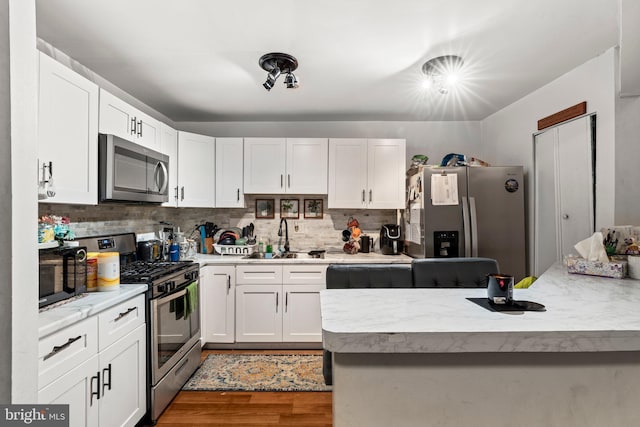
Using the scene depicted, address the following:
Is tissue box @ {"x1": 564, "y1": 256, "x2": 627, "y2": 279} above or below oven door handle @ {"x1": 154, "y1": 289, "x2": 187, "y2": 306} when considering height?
above

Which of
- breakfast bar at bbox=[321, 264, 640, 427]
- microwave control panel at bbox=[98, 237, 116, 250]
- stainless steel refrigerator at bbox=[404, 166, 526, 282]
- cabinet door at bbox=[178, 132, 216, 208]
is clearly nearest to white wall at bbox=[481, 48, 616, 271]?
stainless steel refrigerator at bbox=[404, 166, 526, 282]

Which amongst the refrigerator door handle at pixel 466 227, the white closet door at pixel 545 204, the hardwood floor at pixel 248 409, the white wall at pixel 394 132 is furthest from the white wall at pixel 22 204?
the white closet door at pixel 545 204

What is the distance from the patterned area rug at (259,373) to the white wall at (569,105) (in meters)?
2.30

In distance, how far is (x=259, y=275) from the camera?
3.12 metres

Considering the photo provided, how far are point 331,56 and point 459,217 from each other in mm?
1817

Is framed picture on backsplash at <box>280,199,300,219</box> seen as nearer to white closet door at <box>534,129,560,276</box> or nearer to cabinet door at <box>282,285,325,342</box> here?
cabinet door at <box>282,285,325,342</box>

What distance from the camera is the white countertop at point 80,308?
1318 millimetres

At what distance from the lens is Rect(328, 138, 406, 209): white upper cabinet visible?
11.4ft

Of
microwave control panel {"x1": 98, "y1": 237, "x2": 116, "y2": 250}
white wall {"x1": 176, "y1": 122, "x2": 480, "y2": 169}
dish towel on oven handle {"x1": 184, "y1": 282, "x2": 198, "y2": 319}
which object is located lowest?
dish towel on oven handle {"x1": 184, "y1": 282, "x2": 198, "y2": 319}

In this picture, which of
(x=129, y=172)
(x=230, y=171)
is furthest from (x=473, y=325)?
(x=230, y=171)

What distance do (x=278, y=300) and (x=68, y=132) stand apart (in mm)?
2120

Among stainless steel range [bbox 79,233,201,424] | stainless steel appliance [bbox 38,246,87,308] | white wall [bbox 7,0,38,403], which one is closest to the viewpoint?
white wall [bbox 7,0,38,403]

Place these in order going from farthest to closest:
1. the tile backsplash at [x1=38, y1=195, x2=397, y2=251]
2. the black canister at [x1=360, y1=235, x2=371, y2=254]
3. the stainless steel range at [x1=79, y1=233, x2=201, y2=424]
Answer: the tile backsplash at [x1=38, y1=195, x2=397, y2=251], the black canister at [x1=360, y1=235, x2=371, y2=254], the stainless steel range at [x1=79, y1=233, x2=201, y2=424]

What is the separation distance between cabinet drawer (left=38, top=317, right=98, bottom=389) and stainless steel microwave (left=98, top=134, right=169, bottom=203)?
0.88 metres
